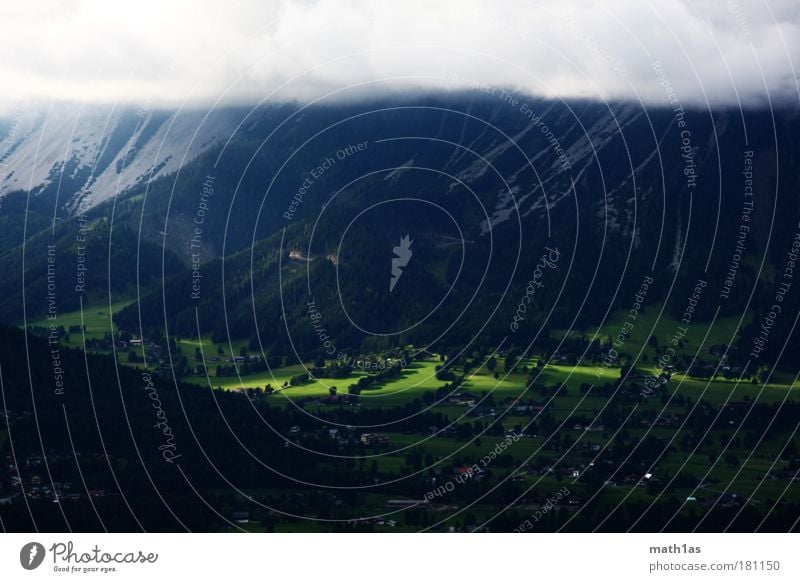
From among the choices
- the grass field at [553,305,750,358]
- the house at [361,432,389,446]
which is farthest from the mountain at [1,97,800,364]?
the house at [361,432,389,446]

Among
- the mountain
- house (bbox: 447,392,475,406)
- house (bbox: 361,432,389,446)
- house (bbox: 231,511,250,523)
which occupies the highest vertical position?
the mountain

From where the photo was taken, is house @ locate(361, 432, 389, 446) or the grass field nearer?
house @ locate(361, 432, 389, 446)

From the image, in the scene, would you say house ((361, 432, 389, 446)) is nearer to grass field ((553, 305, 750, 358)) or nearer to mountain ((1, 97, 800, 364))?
mountain ((1, 97, 800, 364))

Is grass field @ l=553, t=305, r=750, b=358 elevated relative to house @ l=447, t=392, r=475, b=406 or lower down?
elevated

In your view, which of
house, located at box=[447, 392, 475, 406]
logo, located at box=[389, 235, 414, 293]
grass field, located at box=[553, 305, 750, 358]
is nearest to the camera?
house, located at box=[447, 392, 475, 406]

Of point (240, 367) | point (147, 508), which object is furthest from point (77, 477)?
point (240, 367)
